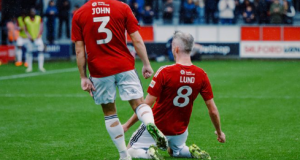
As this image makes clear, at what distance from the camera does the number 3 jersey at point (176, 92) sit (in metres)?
6.25

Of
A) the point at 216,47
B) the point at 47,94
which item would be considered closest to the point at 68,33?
the point at 216,47

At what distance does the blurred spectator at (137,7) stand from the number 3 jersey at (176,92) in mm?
22620

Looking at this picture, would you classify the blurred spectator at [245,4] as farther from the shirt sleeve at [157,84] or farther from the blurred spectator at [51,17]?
the shirt sleeve at [157,84]

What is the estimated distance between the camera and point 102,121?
10.1 metres

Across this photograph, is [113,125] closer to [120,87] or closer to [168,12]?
[120,87]

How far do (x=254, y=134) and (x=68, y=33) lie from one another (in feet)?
71.7

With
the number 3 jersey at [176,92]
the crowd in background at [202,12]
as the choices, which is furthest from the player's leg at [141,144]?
the crowd in background at [202,12]

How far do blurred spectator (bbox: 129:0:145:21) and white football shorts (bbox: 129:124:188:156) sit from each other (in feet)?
73.6

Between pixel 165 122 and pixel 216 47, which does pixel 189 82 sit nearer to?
pixel 165 122

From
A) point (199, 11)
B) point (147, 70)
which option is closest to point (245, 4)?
point (199, 11)

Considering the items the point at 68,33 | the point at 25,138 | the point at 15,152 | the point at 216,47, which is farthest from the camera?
the point at 68,33

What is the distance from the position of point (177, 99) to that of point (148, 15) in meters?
22.6

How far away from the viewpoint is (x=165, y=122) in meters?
6.48

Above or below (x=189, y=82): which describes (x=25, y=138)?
below
